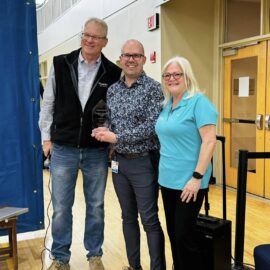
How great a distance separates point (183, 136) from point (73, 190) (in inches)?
40.0

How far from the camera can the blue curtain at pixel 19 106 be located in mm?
2986

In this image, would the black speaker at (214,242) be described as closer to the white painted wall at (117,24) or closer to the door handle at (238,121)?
the door handle at (238,121)

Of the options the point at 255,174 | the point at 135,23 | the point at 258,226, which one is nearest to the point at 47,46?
the point at 135,23

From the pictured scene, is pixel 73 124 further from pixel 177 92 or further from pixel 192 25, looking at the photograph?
pixel 192 25

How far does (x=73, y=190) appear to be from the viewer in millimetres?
2594

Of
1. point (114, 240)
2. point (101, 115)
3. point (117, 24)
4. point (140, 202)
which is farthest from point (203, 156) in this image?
point (117, 24)

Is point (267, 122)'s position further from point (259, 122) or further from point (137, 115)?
point (137, 115)

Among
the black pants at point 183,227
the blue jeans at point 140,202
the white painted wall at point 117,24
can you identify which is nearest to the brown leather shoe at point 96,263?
the blue jeans at point 140,202

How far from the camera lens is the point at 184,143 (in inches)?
76.2

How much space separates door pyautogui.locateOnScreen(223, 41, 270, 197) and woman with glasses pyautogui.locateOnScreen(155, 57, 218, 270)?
2.98 metres

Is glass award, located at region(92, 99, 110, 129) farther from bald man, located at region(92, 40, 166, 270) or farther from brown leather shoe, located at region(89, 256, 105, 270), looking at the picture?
brown leather shoe, located at region(89, 256, 105, 270)

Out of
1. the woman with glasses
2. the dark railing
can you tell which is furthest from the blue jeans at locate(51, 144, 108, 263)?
the dark railing

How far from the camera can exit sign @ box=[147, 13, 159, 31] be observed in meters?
5.25

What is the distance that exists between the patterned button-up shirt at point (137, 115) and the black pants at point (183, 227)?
312 millimetres
